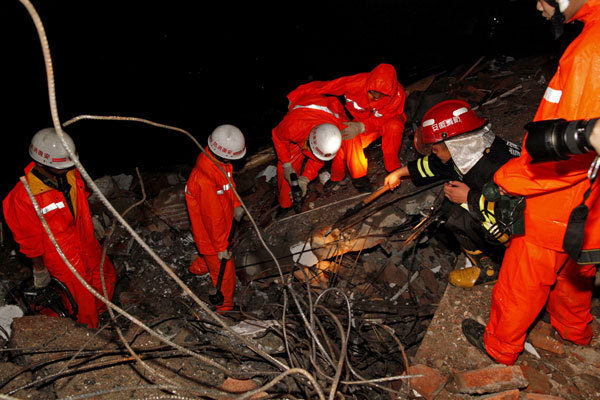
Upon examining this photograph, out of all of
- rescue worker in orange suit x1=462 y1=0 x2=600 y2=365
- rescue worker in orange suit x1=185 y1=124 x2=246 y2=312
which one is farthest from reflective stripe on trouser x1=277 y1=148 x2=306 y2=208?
rescue worker in orange suit x1=462 y1=0 x2=600 y2=365

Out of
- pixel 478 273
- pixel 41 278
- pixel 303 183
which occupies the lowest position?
pixel 478 273

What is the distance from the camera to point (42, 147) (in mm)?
3654

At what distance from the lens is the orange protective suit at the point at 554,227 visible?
83.1 inches

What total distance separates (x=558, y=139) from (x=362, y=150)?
3.62m

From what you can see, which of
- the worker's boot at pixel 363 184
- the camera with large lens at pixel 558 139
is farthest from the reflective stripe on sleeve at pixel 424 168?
the camera with large lens at pixel 558 139

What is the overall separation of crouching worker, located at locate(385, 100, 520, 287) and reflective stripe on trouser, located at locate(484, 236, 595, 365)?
0.27 m

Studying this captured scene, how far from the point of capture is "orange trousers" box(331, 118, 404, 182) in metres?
5.32

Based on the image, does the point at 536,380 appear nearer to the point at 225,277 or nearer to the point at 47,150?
the point at 225,277

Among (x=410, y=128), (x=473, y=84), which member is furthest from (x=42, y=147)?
(x=473, y=84)

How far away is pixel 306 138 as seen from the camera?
539 centimetres

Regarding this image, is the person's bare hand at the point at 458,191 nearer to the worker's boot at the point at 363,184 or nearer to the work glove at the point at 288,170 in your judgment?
the worker's boot at the point at 363,184

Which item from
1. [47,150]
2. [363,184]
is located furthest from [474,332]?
[47,150]

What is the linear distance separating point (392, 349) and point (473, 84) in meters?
5.48

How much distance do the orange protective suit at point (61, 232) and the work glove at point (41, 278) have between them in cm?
7
